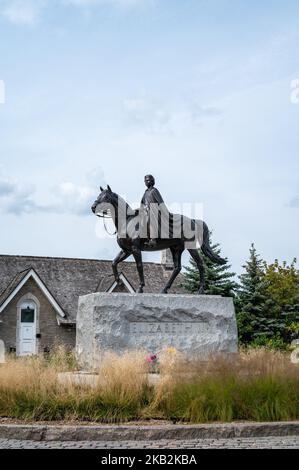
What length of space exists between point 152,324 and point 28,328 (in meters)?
19.8

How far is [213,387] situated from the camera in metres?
9.27

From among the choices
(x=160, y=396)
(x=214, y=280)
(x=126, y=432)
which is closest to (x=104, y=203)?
(x=160, y=396)

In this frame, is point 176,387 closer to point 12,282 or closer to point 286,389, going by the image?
point 286,389

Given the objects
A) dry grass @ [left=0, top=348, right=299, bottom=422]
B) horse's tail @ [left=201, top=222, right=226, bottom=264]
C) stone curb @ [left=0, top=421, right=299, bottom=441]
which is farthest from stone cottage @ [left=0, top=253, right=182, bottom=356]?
stone curb @ [left=0, top=421, right=299, bottom=441]

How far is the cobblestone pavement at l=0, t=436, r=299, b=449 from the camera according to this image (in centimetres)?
812

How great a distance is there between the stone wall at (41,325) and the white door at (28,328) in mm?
266

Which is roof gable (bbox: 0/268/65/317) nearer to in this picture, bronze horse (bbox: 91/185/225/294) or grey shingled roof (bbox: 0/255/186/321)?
grey shingled roof (bbox: 0/255/186/321)

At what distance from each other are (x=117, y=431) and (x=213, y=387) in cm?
154

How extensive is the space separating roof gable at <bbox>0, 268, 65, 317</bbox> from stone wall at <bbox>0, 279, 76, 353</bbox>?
0.36 m

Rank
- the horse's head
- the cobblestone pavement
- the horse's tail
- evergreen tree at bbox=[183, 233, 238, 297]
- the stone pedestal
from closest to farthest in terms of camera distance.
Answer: the cobblestone pavement
the stone pedestal
the horse's head
the horse's tail
evergreen tree at bbox=[183, 233, 238, 297]

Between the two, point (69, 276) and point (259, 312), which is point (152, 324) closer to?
point (259, 312)

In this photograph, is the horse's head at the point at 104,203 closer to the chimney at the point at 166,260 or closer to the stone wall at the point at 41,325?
the stone wall at the point at 41,325

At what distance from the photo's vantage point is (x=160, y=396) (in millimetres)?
9422
